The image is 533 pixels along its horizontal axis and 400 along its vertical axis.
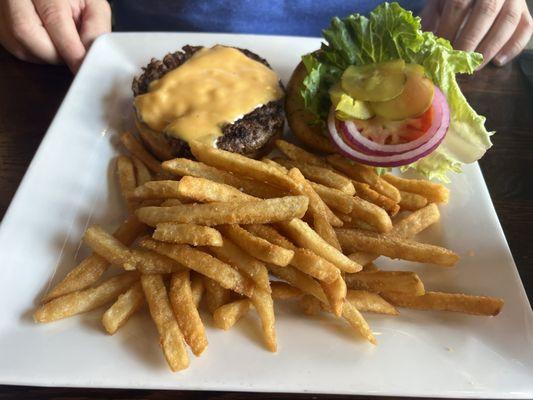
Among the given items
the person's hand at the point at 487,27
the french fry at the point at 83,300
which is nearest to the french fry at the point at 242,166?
the french fry at the point at 83,300

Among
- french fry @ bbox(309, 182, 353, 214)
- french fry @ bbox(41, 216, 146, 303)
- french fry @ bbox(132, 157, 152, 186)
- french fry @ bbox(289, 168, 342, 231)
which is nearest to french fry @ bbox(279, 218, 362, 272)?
french fry @ bbox(289, 168, 342, 231)

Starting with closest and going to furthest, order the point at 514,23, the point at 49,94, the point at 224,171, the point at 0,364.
A: the point at 0,364 < the point at 224,171 < the point at 49,94 < the point at 514,23

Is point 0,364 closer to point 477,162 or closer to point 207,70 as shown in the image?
point 207,70

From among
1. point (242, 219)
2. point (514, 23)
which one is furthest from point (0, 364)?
point (514, 23)

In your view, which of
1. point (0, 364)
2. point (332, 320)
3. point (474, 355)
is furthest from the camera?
point (332, 320)

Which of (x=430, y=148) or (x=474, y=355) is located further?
(x=430, y=148)

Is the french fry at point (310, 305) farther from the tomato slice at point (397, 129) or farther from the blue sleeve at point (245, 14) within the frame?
the blue sleeve at point (245, 14)

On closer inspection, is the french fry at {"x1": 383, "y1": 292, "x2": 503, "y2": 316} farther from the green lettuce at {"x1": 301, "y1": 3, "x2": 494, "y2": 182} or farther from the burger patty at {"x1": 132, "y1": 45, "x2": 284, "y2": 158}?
the burger patty at {"x1": 132, "y1": 45, "x2": 284, "y2": 158}
